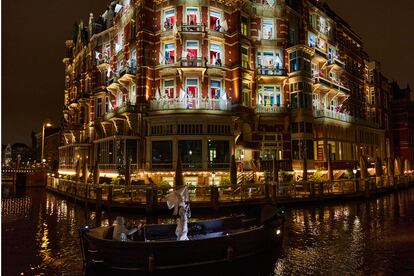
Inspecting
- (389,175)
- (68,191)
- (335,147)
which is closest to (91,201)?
(68,191)

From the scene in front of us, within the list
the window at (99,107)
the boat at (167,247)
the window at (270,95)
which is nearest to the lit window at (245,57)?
the window at (270,95)

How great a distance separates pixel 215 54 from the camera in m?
33.9

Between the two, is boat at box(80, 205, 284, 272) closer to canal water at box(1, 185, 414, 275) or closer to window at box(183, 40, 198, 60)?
Result: canal water at box(1, 185, 414, 275)

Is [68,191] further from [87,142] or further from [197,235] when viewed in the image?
[197,235]

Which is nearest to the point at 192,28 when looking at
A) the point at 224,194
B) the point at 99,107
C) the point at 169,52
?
the point at 169,52

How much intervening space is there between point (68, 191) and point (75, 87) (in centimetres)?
2357

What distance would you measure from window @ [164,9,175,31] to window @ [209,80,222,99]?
680cm

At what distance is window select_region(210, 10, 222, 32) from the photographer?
33.7 m

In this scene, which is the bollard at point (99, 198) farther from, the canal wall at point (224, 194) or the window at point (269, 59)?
the window at point (269, 59)

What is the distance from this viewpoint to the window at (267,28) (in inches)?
1494

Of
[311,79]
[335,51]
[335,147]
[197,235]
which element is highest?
[335,51]

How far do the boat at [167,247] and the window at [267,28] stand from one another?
27.6 meters

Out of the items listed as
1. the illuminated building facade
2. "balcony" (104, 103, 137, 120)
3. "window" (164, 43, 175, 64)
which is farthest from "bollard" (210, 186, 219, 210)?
"window" (164, 43, 175, 64)

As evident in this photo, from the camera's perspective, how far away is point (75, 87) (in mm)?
53156
